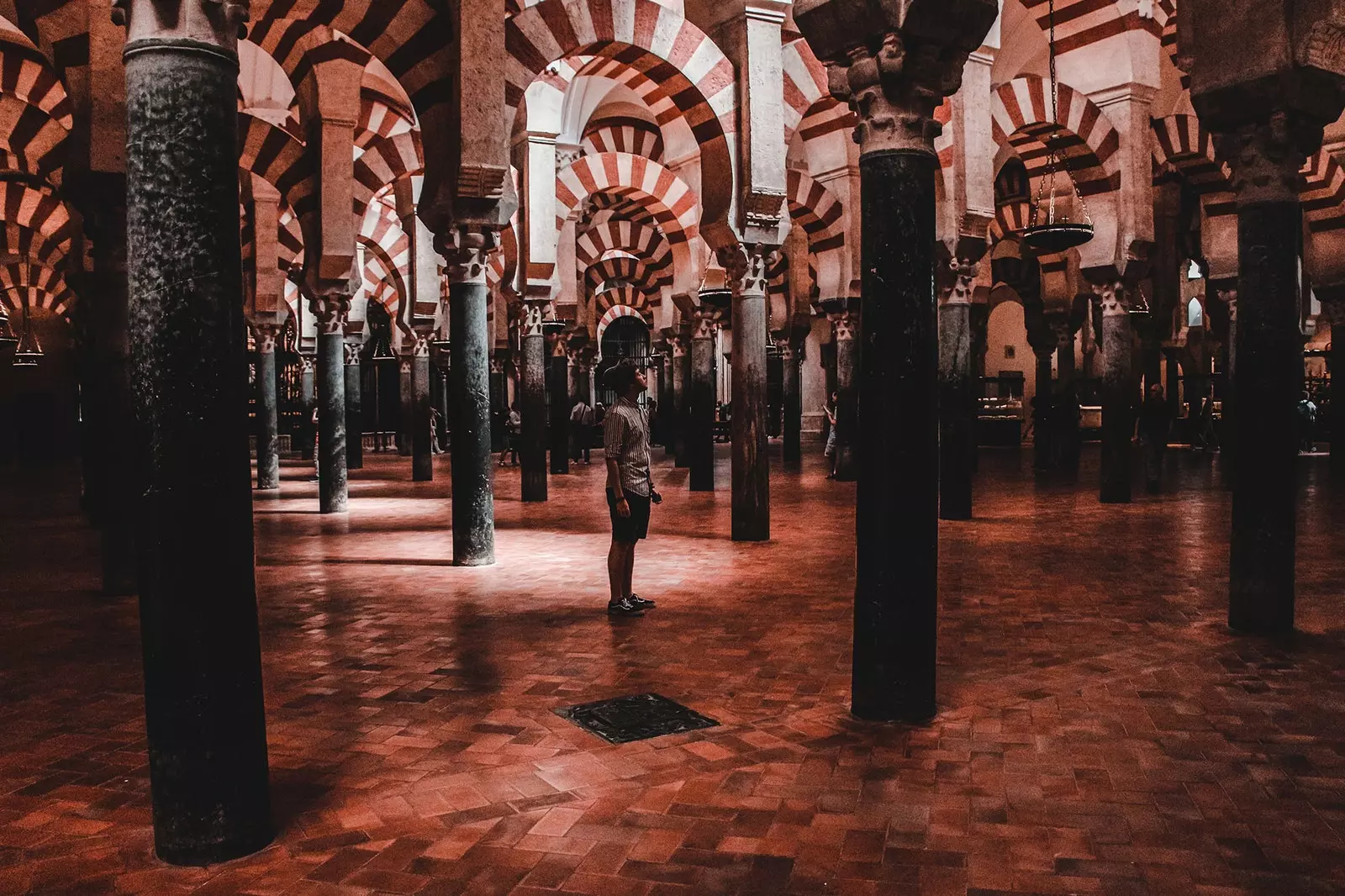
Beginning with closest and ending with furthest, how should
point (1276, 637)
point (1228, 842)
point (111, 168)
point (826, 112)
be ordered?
1. point (1228, 842)
2. point (1276, 637)
3. point (111, 168)
4. point (826, 112)

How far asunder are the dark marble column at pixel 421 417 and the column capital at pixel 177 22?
12.1 metres

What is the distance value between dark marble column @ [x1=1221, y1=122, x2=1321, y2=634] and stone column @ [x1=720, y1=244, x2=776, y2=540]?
370cm

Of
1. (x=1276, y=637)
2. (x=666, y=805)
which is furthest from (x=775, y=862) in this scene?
(x=1276, y=637)

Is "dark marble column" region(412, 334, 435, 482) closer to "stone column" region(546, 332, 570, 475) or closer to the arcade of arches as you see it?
the arcade of arches

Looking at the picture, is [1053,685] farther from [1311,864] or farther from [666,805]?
[666,805]

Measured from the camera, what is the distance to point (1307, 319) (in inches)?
654

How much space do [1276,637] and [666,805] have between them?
10.9ft

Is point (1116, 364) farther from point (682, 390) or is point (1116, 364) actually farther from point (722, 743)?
point (722, 743)

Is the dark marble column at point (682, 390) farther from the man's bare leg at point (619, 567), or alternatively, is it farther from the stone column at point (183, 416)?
the stone column at point (183, 416)

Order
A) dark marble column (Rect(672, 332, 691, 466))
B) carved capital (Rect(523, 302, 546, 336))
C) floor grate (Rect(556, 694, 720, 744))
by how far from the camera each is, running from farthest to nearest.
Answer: dark marble column (Rect(672, 332, 691, 466)) < carved capital (Rect(523, 302, 546, 336)) < floor grate (Rect(556, 694, 720, 744))

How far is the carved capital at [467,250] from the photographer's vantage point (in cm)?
685

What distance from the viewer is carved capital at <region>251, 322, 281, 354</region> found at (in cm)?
1312

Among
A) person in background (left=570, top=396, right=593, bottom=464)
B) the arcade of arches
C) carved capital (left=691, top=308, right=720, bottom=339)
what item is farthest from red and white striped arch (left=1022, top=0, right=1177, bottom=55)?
person in background (left=570, top=396, right=593, bottom=464)

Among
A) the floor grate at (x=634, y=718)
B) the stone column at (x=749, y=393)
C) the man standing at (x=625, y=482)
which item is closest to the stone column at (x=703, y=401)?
the stone column at (x=749, y=393)
